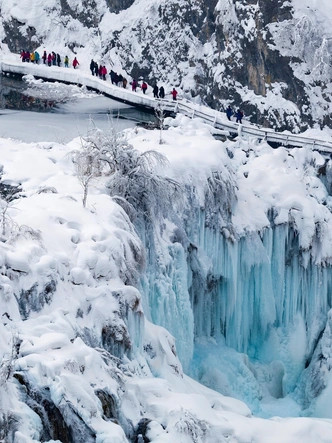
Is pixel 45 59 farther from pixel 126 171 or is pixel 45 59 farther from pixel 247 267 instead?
pixel 126 171

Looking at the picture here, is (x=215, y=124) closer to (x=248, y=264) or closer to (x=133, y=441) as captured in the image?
(x=248, y=264)

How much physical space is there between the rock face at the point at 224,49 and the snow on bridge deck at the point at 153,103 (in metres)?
1.95

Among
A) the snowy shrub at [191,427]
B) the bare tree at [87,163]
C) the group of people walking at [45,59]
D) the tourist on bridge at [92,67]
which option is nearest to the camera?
the snowy shrub at [191,427]

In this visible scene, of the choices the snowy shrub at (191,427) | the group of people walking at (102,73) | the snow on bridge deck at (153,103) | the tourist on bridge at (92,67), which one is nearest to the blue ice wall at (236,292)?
the snowy shrub at (191,427)

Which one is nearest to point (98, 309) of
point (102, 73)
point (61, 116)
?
point (61, 116)

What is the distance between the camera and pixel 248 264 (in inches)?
698

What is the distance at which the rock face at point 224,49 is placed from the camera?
2962 cm

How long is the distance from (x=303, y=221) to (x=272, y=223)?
2.81ft

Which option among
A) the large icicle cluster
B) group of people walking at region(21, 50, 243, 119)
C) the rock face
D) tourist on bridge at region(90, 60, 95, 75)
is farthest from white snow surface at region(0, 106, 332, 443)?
tourist on bridge at region(90, 60, 95, 75)

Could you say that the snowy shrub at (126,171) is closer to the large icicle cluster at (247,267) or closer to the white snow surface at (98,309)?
the white snow surface at (98,309)

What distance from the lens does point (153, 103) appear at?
2733 centimetres

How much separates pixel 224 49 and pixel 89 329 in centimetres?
2427

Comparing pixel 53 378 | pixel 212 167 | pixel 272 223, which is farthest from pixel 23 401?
pixel 272 223

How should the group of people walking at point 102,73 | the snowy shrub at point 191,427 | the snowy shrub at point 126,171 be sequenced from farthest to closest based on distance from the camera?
the group of people walking at point 102,73, the snowy shrub at point 126,171, the snowy shrub at point 191,427
